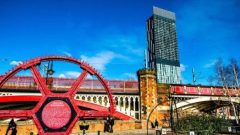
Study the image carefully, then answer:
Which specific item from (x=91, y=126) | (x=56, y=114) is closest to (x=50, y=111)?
(x=56, y=114)

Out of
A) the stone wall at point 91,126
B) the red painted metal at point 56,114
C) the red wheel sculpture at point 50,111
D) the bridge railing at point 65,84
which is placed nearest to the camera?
the red wheel sculpture at point 50,111

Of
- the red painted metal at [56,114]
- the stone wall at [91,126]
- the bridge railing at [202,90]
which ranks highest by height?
the bridge railing at [202,90]

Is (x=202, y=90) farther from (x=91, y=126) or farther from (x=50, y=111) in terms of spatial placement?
(x=50, y=111)

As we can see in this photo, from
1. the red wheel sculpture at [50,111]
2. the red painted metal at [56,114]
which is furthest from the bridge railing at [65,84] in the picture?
the red painted metal at [56,114]

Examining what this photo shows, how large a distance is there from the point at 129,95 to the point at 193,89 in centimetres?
1191

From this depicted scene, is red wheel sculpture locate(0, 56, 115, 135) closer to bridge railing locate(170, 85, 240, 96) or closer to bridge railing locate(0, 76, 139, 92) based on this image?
bridge railing locate(0, 76, 139, 92)

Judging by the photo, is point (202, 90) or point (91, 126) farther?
point (202, 90)

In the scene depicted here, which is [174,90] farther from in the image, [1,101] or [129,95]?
[1,101]

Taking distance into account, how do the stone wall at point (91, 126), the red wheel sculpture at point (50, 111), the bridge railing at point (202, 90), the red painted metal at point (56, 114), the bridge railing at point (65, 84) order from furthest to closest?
the bridge railing at point (202, 90) → the bridge railing at point (65, 84) → the stone wall at point (91, 126) → the red painted metal at point (56, 114) → the red wheel sculpture at point (50, 111)

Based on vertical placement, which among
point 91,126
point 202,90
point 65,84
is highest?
point 65,84

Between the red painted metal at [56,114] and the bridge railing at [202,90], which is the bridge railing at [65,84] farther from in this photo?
the red painted metal at [56,114]

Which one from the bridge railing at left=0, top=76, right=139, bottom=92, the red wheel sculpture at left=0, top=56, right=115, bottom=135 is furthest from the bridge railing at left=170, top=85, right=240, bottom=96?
the red wheel sculpture at left=0, top=56, right=115, bottom=135

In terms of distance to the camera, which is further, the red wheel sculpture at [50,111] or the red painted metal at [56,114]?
the red painted metal at [56,114]

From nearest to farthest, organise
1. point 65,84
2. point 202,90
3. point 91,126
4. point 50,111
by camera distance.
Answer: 1. point 50,111
2. point 91,126
3. point 65,84
4. point 202,90
